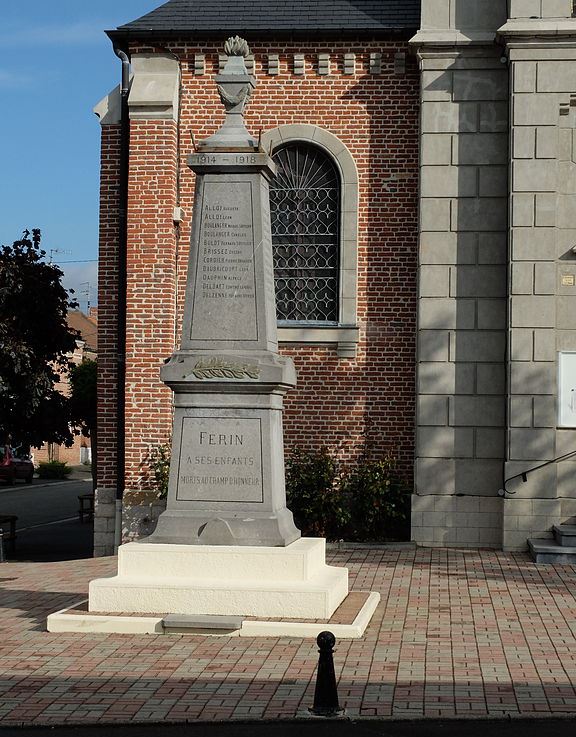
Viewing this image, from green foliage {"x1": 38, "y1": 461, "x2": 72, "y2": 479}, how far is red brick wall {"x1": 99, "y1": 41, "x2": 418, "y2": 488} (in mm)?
39264

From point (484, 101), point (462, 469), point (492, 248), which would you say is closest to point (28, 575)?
point (462, 469)

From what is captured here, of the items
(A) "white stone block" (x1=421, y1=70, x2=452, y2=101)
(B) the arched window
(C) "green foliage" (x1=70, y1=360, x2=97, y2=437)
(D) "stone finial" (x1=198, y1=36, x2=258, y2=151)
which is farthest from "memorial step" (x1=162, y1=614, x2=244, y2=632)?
(C) "green foliage" (x1=70, y1=360, x2=97, y2=437)

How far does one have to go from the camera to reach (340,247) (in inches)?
676

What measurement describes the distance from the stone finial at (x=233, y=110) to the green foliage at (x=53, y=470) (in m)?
45.5

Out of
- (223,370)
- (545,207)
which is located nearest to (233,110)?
(223,370)

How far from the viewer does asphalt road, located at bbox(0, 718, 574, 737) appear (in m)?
7.11

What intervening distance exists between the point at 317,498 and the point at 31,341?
6.88 meters

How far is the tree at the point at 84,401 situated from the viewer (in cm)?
2164

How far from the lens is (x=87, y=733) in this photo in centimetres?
717

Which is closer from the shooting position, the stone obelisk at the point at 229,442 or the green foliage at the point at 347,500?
the stone obelisk at the point at 229,442

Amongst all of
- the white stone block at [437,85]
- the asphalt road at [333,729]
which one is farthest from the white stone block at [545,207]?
the asphalt road at [333,729]

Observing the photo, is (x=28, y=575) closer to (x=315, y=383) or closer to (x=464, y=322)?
(x=315, y=383)

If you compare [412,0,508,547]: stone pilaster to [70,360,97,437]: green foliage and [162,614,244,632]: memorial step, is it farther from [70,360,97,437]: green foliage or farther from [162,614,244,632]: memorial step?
[70,360,97,437]: green foliage

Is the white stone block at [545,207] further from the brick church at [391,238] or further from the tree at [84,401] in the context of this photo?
the tree at [84,401]
